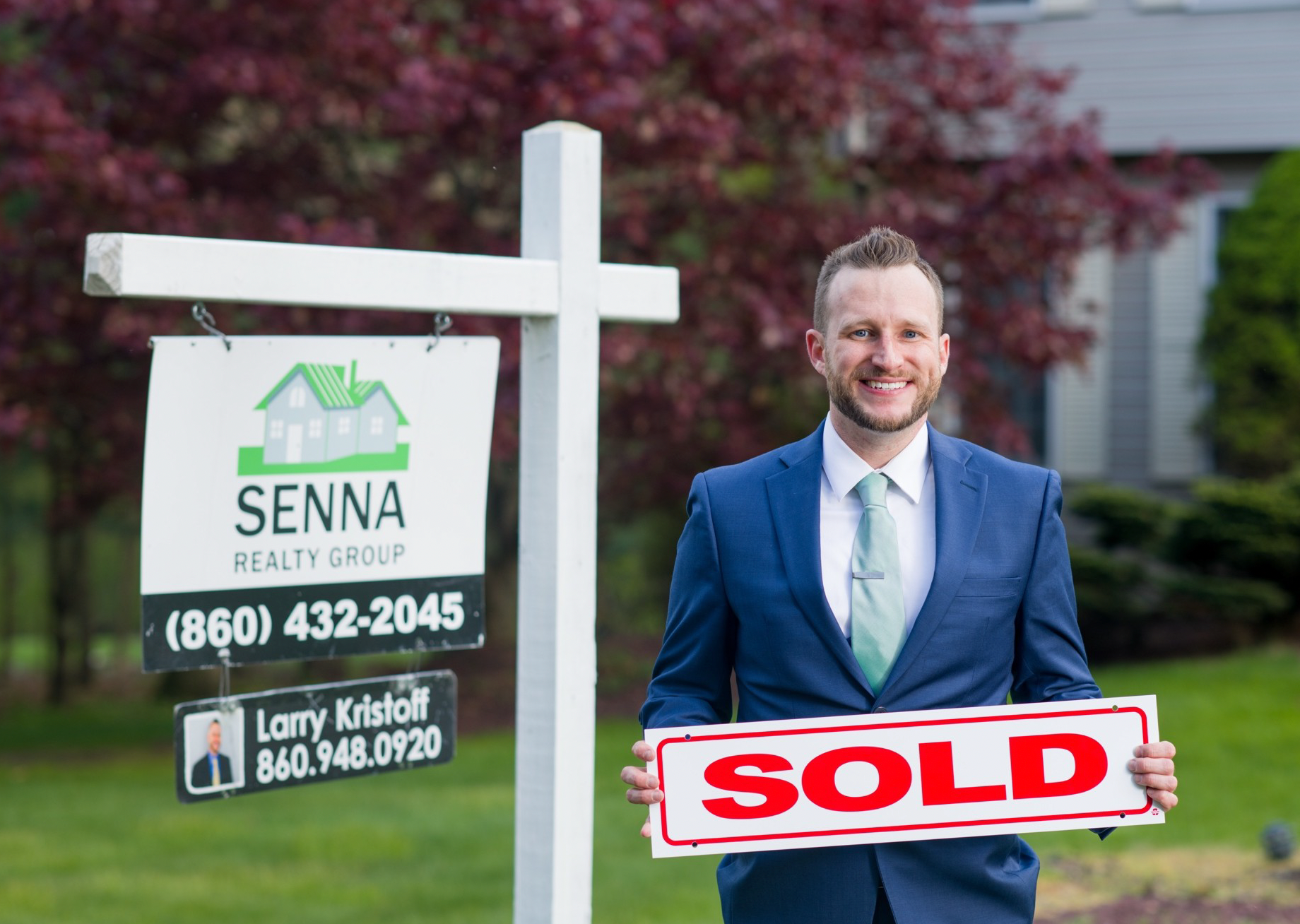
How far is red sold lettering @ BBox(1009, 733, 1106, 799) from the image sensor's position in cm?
267

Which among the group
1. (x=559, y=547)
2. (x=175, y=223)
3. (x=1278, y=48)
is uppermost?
(x=1278, y=48)

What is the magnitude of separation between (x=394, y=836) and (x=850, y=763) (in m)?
4.65

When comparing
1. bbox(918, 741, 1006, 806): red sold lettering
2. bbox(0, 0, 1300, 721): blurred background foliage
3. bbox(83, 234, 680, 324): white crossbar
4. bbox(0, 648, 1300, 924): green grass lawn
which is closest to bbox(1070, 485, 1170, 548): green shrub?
bbox(0, 0, 1300, 721): blurred background foliage

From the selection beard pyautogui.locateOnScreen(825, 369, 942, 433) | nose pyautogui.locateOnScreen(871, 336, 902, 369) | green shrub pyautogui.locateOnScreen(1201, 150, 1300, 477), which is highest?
green shrub pyautogui.locateOnScreen(1201, 150, 1300, 477)

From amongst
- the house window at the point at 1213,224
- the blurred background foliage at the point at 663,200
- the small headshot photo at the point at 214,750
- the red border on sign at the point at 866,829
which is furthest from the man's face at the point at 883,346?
the house window at the point at 1213,224

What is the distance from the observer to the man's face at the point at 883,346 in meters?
2.57

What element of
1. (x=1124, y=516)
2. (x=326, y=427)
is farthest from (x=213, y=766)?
(x=1124, y=516)

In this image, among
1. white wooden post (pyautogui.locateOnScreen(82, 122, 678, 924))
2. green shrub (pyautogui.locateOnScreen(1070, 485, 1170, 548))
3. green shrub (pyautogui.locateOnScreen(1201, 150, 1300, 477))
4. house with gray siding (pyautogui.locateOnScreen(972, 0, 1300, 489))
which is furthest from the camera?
house with gray siding (pyautogui.locateOnScreen(972, 0, 1300, 489))

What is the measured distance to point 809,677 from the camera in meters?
2.60

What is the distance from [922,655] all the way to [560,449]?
1042mm

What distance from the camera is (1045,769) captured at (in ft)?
8.82

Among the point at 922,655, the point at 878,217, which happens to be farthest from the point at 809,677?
the point at 878,217

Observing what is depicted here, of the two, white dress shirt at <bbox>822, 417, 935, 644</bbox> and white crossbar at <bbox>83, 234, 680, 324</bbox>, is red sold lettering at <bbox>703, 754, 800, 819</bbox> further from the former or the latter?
white crossbar at <bbox>83, 234, 680, 324</bbox>

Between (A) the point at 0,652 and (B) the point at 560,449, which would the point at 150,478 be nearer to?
(B) the point at 560,449
